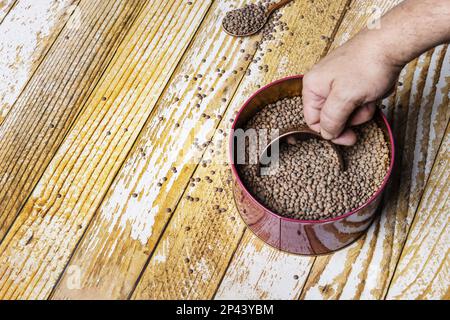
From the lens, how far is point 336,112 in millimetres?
1003

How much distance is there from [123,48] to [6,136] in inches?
16.7

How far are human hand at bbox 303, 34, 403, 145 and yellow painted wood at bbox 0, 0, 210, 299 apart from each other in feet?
1.83

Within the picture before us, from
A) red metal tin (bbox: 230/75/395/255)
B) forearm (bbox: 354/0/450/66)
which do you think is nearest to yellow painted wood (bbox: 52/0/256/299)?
red metal tin (bbox: 230/75/395/255)

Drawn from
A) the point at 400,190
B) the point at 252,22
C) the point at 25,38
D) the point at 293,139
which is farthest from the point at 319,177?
the point at 25,38

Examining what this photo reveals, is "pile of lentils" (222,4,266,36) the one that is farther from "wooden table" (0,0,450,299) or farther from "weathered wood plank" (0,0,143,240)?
"weathered wood plank" (0,0,143,240)

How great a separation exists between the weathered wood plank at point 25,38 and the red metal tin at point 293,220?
28.9 inches

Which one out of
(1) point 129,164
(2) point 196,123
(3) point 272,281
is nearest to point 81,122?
(1) point 129,164

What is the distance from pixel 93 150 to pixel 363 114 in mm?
729

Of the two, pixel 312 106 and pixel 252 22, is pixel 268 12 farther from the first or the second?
pixel 312 106

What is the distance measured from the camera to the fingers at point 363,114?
3.50ft

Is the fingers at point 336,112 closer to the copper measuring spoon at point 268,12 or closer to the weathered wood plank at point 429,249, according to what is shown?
the weathered wood plank at point 429,249

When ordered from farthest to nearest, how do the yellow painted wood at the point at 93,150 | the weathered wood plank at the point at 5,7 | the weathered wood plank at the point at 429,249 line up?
the weathered wood plank at the point at 5,7
the yellow painted wood at the point at 93,150
the weathered wood plank at the point at 429,249

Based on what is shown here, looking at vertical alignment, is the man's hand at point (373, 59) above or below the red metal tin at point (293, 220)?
above

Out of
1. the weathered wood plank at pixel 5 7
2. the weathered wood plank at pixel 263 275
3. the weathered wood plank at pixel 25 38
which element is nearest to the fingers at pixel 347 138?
the weathered wood plank at pixel 263 275
